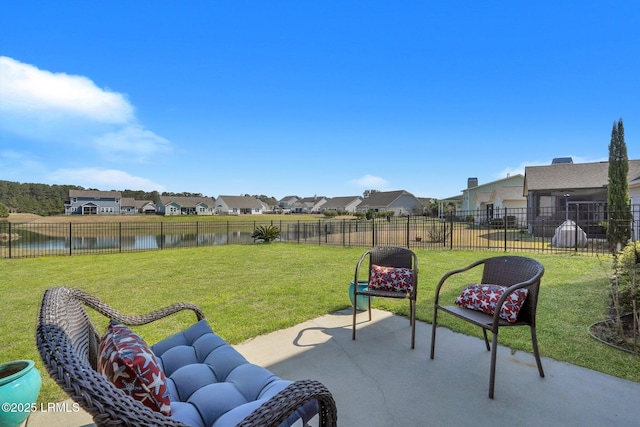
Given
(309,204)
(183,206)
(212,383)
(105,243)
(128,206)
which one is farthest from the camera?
(309,204)

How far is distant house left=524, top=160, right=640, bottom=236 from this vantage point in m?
16.3

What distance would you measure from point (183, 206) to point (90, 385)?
62059 millimetres

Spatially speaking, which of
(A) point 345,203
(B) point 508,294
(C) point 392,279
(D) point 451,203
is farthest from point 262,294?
(A) point 345,203

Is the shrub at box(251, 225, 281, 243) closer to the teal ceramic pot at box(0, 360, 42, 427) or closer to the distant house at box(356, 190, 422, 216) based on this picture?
the teal ceramic pot at box(0, 360, 42, 427)

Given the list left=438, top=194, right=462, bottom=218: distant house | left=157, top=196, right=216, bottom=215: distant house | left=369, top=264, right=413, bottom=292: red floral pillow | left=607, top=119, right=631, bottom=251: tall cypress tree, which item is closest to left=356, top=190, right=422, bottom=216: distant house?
left=438, top=194, right=462, bottom=218: distant house

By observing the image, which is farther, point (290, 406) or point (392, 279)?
point (392, 279)

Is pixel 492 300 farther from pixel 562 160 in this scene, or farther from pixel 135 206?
pixel 135 206

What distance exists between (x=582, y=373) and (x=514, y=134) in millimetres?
17302

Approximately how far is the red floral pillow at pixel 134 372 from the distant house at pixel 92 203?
57.4 m

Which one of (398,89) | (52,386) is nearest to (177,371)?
(52,386)

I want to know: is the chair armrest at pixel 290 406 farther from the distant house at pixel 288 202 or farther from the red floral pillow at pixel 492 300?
the distant house at pixel 288 202

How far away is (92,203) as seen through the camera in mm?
48219

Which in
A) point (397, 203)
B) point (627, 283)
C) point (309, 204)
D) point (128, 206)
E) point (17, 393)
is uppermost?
point (309, 204)

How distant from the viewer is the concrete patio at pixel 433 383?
77.7 inches
